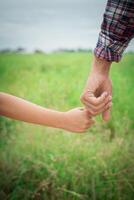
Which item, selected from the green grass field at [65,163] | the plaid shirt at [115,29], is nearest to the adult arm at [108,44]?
the plaid shirt at [115,29]

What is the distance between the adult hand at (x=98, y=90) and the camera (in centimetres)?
128

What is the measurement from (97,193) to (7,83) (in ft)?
6.12

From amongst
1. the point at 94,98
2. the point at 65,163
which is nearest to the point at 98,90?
the point at 94,98

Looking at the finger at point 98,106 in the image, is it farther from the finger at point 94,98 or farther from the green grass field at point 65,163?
the green grass field at point 65,163

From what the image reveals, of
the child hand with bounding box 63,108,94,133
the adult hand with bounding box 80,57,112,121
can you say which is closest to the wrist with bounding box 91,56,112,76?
the adult hand with bounding box 80,57,112,121

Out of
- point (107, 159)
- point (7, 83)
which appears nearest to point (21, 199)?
point (107, 159)

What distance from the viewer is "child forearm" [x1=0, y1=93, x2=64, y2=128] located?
1.32 metres

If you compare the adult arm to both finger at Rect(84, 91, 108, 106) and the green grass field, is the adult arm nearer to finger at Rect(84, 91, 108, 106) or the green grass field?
finger at Rect(84, 91, 108, 106)

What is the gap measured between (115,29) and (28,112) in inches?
12.7

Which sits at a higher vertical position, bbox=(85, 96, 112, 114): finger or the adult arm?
the adult arm

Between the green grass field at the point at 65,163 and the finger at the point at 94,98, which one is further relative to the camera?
the green grass field at the point at 65,163

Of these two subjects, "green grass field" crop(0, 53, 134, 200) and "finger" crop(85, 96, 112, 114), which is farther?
"green grass field" crop(0, 53, 134, 200)

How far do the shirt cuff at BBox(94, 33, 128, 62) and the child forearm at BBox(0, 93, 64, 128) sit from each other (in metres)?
0.20

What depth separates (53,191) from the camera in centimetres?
162
